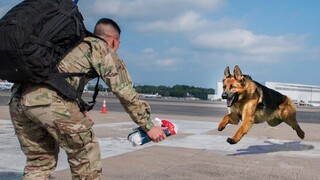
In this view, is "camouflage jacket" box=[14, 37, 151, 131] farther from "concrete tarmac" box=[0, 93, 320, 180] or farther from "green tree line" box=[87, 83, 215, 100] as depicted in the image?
"green tree line" box=[87, 83, 215, 100]

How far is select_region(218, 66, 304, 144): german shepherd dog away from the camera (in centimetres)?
634

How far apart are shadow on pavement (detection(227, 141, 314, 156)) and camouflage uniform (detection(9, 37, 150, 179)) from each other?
5.54 metres

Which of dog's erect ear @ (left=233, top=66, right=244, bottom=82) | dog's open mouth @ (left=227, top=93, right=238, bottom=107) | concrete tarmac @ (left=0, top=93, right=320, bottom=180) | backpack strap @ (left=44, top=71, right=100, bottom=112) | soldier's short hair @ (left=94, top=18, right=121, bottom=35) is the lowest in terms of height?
concrete tarmac @ (left=0, top=93, right=320, bottom=180)

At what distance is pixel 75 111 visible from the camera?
3.23 metres

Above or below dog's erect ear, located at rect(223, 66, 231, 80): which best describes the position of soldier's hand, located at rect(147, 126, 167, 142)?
below

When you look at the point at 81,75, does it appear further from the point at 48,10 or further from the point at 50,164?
the point at 50,164

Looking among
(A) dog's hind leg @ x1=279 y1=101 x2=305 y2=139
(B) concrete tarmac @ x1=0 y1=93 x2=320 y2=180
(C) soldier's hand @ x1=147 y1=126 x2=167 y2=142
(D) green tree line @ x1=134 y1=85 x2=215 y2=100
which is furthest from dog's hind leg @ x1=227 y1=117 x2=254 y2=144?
(D) green tree line @ x1=134 y1=85 x2=215 y2=100

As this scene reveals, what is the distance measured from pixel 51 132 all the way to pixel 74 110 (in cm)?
24

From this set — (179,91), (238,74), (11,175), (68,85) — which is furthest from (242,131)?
(179,91)

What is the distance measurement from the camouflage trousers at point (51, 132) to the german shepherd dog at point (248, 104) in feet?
11.0

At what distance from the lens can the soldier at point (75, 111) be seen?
3.13m

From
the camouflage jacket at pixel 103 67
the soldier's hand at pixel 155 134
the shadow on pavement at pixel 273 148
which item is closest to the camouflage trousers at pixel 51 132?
the camouflage jacket at pixel 103 67

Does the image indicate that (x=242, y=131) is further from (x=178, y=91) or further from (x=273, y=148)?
(x=178, y=91)

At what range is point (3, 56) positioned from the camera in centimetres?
291
